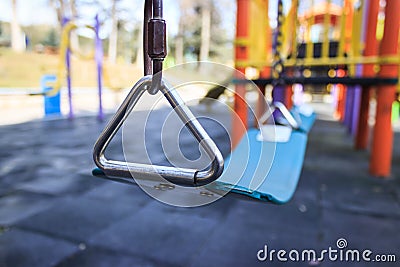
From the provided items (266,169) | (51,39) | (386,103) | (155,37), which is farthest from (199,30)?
(155,37)

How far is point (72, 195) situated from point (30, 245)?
0.52 metres

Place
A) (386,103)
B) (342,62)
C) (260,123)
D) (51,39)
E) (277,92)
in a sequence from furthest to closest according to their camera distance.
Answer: (51,39)
(342,62)
(386,103)
(277,92)
(260,123)

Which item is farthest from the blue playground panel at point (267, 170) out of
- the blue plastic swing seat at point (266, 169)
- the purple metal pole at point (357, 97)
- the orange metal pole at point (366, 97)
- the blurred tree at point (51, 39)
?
the blurred tree at point (51, 39)

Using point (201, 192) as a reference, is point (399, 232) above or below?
below

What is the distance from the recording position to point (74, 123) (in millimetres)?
4121

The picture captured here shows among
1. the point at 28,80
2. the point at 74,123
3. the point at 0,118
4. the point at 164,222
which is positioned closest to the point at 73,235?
the point at 164,222

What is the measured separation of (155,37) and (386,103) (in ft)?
6.56

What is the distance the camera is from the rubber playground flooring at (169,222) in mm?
1098

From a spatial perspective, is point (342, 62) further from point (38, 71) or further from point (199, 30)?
point (199, 30)

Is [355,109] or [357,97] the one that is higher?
[357,97]

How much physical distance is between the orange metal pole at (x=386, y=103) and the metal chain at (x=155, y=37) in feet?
6.50

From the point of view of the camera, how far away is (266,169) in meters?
0.88

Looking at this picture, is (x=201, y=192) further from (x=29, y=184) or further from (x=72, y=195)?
(x=29, y=184)

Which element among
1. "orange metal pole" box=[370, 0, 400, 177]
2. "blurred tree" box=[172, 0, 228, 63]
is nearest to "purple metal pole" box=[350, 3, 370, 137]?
"orange metal pole" box=[370, 0, 400, 177]
